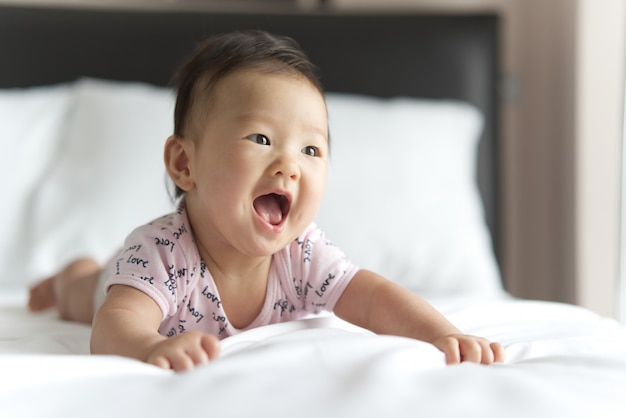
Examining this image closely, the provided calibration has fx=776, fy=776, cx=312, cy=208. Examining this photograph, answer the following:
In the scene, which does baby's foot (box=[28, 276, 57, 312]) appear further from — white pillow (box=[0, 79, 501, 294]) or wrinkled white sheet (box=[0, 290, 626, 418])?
wrinkled white sheet (box=[0, 290, 626, 418])

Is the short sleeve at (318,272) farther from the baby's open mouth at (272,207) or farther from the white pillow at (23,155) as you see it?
the white pillow at (23,155)

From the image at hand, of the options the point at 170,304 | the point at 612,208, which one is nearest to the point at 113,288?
the point at 170,304

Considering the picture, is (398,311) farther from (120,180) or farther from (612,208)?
(612,208)

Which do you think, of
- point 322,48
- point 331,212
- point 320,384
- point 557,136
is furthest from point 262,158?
point 557,136

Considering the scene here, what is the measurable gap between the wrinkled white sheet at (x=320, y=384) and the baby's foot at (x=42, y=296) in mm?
701

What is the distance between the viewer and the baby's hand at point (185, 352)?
0.81m

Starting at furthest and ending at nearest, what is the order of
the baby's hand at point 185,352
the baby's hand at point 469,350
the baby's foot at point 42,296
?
the baby's foot at point 42,296
the baby's hand at point 469,350
the baby's hand at point 185,352

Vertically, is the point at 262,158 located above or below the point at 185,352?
above

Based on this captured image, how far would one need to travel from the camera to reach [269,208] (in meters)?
1.06

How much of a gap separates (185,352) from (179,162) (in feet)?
1.30

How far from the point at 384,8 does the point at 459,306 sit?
139 centimetres

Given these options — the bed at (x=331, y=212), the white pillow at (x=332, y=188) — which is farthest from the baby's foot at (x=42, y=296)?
the white pillow at (x=332, y=188)

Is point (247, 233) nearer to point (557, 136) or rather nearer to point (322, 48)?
point (322, 48)

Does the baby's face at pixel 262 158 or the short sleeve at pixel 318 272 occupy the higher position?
the baby's face at pixel 262 158
